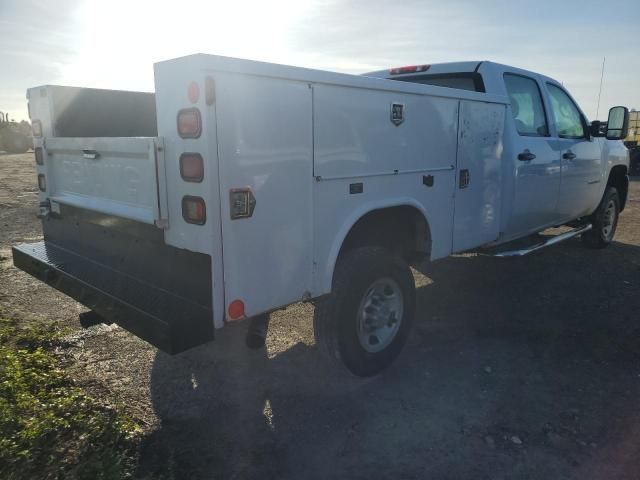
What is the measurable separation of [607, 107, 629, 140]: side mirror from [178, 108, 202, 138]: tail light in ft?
17.8

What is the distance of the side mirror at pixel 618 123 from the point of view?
5855 millimetres

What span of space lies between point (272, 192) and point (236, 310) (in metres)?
0.64

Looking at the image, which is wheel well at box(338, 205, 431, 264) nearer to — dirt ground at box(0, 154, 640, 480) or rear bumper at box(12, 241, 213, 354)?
dirt ground at box(0, 154, 640, 480)

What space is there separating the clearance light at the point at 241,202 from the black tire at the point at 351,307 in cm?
88

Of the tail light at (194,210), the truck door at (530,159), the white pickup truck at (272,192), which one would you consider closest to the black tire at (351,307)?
the white pickup truck at (272,192)

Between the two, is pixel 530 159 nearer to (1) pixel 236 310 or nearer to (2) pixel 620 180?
(1) pixel 236 310

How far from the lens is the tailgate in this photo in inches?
105

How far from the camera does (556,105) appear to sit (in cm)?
550

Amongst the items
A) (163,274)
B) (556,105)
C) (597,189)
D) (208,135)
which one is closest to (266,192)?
(208,135)

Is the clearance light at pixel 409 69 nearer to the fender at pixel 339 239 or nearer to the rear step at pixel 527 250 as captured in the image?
the rear step at pixel 527 250

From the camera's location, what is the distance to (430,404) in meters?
3.25

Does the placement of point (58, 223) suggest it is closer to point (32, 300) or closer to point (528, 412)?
point (32, 300)

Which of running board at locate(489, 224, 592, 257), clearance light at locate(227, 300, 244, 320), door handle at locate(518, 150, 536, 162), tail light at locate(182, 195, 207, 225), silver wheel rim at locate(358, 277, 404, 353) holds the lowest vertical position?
silver wheel rim at locate(358, 277, 404, 353)

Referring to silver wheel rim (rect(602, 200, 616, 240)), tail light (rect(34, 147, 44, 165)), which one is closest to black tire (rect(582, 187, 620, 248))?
silver wheel rim (rect(602, 200, 616, 240))
